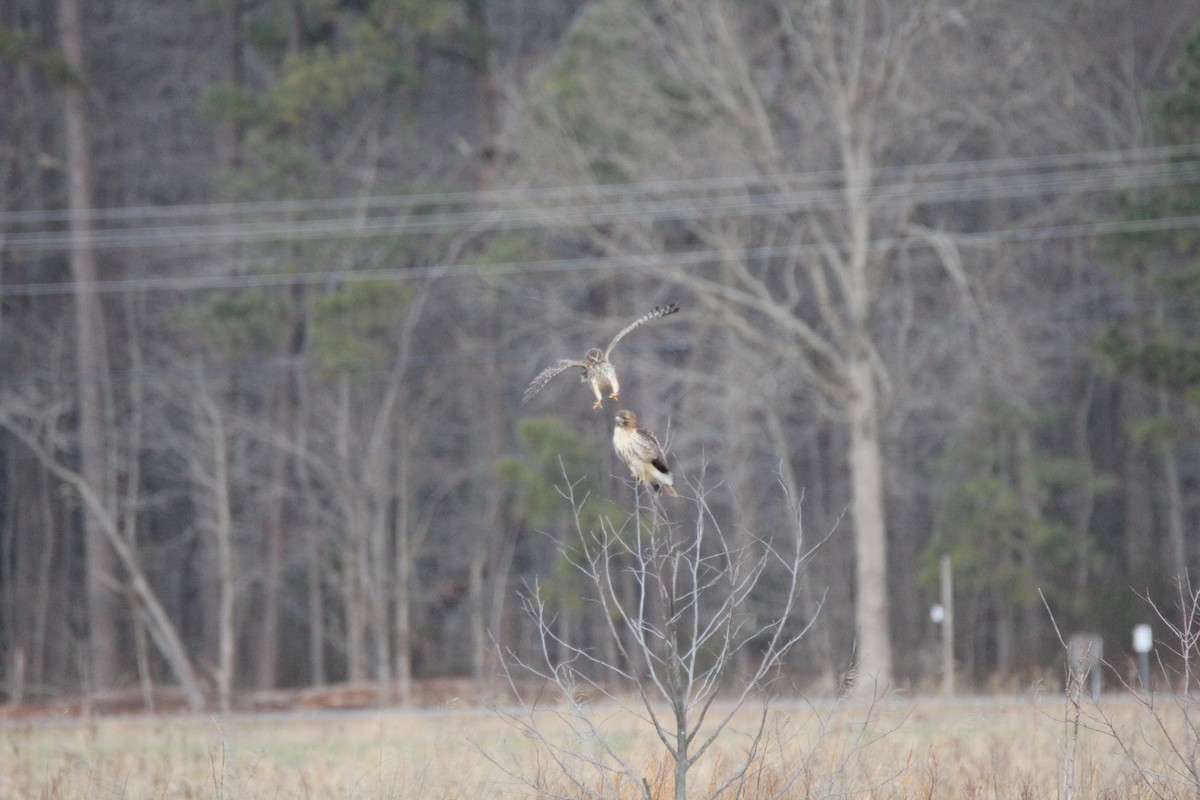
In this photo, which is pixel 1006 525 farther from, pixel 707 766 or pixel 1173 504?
pixel 707 766

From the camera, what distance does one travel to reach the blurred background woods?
19.0m

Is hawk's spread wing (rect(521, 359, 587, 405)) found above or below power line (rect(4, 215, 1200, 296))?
below

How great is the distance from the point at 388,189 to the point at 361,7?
3.59m

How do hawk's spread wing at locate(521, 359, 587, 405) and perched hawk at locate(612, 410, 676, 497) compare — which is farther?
perched hawk at locate(612, 410, 676, 497)

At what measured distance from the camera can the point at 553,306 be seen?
19000 millimetres

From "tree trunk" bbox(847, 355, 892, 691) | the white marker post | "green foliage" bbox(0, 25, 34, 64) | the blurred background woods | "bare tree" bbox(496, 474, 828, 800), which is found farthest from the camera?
"green foliage" bbox(0, 25, 34, 64)

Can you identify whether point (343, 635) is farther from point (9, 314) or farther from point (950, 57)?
point (950, 57)

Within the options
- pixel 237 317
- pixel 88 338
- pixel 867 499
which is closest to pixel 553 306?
pixel 867 499

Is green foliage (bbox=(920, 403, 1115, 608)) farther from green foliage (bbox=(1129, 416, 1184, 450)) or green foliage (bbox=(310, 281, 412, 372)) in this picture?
green foliage (bbox=(310, 281, 412, 372))

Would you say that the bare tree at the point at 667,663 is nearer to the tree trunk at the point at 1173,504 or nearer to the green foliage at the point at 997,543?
the green foliage at the point at 997,543

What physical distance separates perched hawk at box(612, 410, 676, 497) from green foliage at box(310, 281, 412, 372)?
17.0m

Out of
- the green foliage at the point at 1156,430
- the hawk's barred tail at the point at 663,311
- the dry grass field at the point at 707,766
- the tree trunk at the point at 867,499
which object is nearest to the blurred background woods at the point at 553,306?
the tree trunk at the point at 867,499

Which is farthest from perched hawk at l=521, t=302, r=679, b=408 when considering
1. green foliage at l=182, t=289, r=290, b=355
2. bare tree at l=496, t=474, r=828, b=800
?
green foliage at l=182, t=289, r=290, b=355

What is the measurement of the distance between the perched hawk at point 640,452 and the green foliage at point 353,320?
17.0 m
